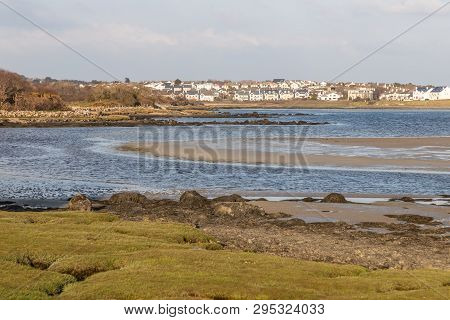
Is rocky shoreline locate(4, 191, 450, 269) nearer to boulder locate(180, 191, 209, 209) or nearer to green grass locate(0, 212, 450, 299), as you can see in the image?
boulder locate(180, 191, 209, 209)

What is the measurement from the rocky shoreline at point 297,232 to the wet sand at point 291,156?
23.0 metres

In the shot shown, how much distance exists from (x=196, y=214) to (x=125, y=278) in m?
17.7

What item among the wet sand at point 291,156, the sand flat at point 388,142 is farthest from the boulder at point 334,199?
the sand flat at point 388,142

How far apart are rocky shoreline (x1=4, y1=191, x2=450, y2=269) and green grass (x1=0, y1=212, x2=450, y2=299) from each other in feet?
11.6

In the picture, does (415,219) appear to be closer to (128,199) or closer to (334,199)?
(334,199)

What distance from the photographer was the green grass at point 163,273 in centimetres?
1552

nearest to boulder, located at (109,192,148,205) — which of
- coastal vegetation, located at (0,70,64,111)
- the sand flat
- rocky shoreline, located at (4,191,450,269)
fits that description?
rocky shoreline, located at (4,191,450,269)

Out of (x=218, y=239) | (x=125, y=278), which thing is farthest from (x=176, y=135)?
(x=125, y=278)

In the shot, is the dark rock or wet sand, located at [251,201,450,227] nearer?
the dark rock

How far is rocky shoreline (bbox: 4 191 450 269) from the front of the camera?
24.5 meters

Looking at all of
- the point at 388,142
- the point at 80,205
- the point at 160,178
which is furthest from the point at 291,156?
the point at 80,205

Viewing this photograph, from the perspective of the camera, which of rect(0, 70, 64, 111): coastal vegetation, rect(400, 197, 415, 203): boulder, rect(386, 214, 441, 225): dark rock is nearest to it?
rect(386, 214, 441, 225): dark rock

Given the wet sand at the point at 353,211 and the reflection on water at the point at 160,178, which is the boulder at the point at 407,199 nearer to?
the wet sand at the point at 353,211

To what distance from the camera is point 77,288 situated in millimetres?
15930
